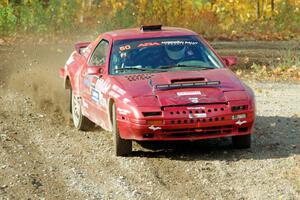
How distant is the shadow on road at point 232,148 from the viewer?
413 inches

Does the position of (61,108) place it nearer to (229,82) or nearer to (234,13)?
(229,82)

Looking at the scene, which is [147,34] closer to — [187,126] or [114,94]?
[114,94]

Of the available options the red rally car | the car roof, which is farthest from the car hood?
the car roof

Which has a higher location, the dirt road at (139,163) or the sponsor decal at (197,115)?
the sponsor decal at (197,115)

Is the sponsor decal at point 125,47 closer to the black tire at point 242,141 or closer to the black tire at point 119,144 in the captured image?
the black tire at point 119,144

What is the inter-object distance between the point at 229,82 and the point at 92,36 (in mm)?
16479

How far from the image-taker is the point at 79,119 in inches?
504

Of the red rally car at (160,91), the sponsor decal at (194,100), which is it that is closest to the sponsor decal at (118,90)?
the red rally car at (160,91)

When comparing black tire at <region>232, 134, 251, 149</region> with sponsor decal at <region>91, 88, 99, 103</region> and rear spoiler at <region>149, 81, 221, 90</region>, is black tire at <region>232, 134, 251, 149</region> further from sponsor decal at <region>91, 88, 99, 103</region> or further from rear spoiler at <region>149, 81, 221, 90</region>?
sponsor decal at <region>91, 88, 99, 103</region>

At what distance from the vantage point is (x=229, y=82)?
10.8m

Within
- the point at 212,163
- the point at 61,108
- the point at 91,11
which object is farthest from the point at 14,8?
the point at 212,163

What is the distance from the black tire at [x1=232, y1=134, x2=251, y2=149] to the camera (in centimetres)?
1074

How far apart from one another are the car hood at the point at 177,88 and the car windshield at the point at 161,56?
0.88 ft

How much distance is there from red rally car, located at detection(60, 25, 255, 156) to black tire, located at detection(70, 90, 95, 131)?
2 centimetres
